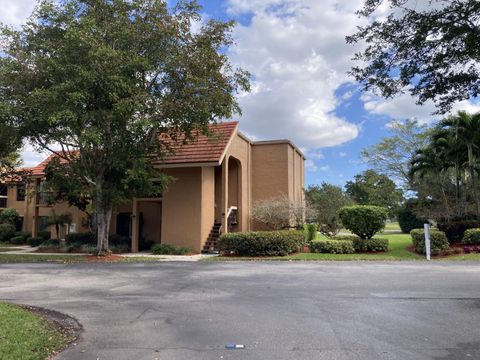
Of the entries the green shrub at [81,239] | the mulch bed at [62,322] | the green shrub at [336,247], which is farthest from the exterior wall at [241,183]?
the mulch bed at [62,322]

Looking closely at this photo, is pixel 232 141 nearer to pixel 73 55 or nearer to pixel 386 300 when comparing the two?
pixel 73 55

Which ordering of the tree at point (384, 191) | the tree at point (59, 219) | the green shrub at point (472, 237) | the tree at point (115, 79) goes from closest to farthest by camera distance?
the tree at point (115, 79) < the green shrub at point (472, 237) < the tree at point (59, 219) < the tree at point (384, 191)

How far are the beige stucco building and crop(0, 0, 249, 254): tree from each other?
305 cm

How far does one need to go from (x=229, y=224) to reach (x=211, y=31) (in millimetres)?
11070

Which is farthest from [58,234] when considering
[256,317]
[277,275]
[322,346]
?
[322,346]

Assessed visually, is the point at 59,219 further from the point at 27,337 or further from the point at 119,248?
the point at 27,337

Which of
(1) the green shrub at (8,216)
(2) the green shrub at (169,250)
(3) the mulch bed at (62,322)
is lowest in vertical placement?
(3) the mulch bed at (62,322)

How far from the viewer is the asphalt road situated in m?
5.70

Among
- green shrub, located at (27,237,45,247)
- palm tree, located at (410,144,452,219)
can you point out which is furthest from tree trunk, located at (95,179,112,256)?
palm tree, located at (410,144,452,219)

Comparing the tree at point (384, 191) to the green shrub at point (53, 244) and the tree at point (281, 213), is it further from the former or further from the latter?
the green shrub at point (53, 244)

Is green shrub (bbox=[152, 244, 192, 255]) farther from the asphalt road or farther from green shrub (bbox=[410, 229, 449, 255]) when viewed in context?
green shrub (bbox=[410, 229, 449, 255])

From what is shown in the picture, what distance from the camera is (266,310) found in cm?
796

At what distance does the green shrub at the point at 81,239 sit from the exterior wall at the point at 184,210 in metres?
4.70

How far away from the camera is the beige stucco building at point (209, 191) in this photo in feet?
71.7
